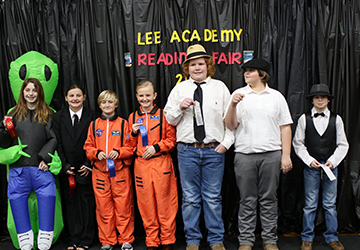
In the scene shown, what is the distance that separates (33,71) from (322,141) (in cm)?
286

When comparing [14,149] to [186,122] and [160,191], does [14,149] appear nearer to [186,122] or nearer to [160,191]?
[160,191]

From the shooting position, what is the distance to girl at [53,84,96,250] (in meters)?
2.83

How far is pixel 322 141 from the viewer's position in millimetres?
2752

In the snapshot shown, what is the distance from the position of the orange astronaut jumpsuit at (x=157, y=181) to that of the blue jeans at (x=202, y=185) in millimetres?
146

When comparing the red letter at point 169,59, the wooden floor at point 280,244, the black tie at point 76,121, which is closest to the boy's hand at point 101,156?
the black tie at point 76,121

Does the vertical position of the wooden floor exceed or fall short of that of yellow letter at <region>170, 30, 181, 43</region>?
it falls short

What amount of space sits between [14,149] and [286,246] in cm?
273

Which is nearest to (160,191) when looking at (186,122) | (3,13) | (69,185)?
(186,122)

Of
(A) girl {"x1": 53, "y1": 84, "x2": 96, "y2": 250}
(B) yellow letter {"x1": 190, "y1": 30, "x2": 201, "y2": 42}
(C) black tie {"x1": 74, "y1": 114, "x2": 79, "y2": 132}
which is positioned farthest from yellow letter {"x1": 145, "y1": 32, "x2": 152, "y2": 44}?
(C) black tie {"x1": 74, "y1": 114, "x2": 79, "y2": 132}

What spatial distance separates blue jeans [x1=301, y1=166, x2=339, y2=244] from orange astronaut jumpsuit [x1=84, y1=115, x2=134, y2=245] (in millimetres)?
1704

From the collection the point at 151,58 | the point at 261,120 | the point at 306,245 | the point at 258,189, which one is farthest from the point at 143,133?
the point at 306,245

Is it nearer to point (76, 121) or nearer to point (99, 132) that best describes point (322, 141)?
point (99, 132)

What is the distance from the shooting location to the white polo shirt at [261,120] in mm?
2553

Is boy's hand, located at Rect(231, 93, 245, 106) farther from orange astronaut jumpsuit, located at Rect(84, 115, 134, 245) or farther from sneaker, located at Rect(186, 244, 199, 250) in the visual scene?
sneaker, located at Rect(186, 244, 199, 250)
